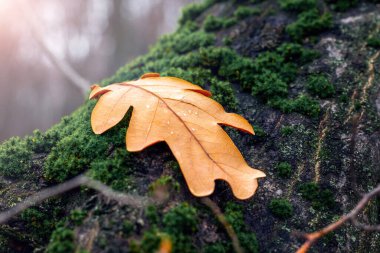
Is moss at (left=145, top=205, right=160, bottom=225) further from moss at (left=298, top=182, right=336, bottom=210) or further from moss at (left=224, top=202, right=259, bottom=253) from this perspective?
moss at (left=298, top=182, right=336, bottom=210)

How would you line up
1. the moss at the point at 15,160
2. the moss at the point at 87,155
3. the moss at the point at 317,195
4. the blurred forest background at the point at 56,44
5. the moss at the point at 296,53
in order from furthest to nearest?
the blurred forest background at the point at 56,44 < the moss at the point at 296,53 < the moss at the point at 15,160 < the moss at the point at 317,195 < the moss at the point at 87,155

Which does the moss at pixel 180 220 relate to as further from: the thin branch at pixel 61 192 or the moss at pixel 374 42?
the moss at pixel 374 42

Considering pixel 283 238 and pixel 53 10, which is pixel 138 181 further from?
pixel 53 10

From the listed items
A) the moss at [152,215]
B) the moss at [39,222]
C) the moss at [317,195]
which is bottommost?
the moss at [317,195]


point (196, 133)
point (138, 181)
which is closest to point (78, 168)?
point (138, 181)

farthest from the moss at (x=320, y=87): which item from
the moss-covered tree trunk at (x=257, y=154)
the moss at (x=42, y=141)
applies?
the moss at (x=42, y=141)

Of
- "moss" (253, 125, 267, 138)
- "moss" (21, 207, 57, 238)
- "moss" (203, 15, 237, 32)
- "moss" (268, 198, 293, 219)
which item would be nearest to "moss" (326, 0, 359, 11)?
"moss" (203, 15, 237, 32)

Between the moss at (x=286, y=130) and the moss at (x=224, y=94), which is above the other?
the moss at (x=224, y=94)
